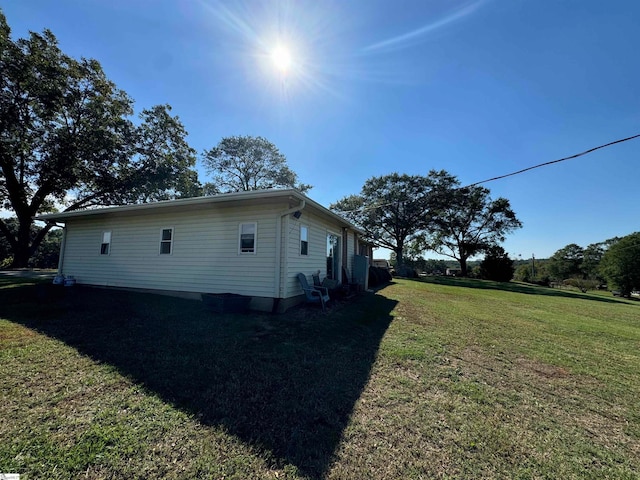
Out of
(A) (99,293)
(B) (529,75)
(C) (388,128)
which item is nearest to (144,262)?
(A) (99,293)

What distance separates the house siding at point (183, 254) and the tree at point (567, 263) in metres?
70.0

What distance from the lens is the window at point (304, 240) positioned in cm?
746

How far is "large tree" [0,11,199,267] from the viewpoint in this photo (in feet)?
45.7

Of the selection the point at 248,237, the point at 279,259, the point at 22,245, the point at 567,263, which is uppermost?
the point at 567,263

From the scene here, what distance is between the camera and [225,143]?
905 inches

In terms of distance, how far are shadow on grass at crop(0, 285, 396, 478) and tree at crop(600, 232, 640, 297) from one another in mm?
43207

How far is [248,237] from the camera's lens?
689 centimetres

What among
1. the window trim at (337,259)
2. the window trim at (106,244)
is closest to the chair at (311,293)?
the window trim at (337,259)

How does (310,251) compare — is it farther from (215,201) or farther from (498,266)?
(498,266)

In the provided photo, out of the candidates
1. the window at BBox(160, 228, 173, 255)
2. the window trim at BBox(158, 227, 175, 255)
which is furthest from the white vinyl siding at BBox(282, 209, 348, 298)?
the window at BBox(160, 228, 173, 255)

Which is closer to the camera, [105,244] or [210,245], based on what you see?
[210,245]

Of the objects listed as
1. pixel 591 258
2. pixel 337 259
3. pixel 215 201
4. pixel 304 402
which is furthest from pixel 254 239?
pixel 591 258

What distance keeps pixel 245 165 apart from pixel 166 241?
16915 mm

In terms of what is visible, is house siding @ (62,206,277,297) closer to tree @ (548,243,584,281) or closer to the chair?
the chair
